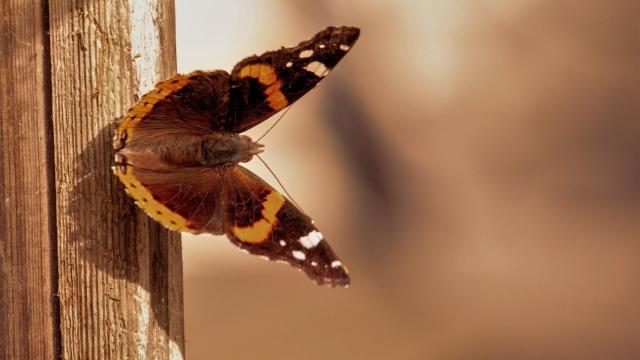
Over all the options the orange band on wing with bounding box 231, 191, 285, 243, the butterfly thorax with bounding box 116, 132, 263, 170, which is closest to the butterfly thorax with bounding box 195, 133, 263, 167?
the butterfly thorax with bounding box 116, 132, 263, 170

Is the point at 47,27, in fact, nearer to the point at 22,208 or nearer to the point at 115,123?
the point at 115,123

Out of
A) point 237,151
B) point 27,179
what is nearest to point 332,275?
point 237,151

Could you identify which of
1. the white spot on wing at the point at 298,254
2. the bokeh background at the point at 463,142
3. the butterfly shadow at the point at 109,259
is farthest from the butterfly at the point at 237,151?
the bokeh background at the point at 463,142

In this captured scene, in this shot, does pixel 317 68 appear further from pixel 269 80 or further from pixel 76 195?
pixel 76 195

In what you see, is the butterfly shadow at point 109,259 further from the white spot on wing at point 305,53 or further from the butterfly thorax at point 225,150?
the white spot on wing at point 305,53

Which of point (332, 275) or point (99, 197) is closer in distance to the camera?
point (99, 197)

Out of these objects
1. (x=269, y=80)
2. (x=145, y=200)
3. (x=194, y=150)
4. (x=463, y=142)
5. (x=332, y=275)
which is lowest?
(x=332, y=275)

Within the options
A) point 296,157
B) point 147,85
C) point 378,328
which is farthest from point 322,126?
point 147,85
